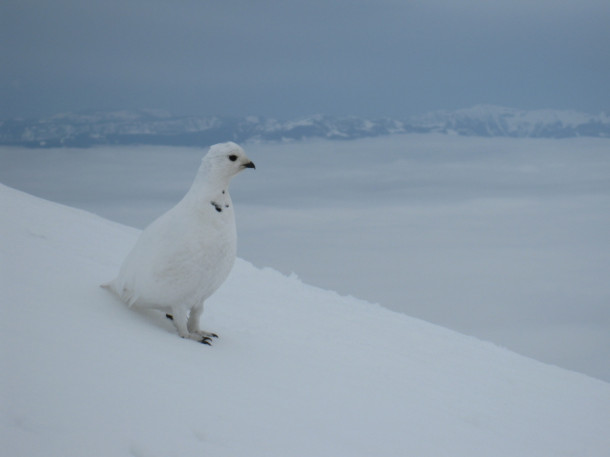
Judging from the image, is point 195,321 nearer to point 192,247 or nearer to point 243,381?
point 192,247

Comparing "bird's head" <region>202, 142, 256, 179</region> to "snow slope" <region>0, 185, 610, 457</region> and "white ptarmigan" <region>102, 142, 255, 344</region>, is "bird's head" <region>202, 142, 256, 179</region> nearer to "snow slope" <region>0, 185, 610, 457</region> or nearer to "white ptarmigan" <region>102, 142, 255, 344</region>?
"white ptarmigan" <region>102, 142, 255, 344</region>

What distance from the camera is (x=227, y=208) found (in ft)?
15.4

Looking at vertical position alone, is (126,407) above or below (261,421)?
below

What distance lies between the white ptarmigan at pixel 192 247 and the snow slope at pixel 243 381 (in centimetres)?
26

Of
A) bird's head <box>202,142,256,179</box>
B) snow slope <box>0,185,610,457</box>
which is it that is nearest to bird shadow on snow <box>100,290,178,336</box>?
snow slope <box>0,185,610,457</box>

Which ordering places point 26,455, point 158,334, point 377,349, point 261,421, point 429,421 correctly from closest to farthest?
point 26,455 < point 261,421 < point 158,334 < point 429,421 < point 377,349

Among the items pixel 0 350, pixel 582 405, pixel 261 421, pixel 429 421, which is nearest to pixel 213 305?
pixel 429 421

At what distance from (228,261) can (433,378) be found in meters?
2.76

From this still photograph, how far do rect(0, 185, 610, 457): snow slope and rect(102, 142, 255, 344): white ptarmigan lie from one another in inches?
10.4

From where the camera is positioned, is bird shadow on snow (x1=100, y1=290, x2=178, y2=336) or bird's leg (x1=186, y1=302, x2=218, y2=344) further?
bird's leg (x1=186, y1=302, x2=218, y2=344)

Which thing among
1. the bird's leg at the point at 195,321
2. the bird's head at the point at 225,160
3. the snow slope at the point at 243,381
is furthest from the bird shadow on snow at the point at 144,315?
the bird's head at the point at 225,160

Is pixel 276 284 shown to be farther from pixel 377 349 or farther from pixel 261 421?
pixel 261 421

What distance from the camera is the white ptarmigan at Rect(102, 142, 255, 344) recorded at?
14.9ft

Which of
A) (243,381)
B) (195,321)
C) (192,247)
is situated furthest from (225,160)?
(243,381)
